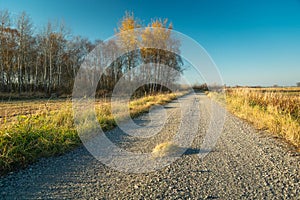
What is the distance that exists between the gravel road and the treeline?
57.3ft

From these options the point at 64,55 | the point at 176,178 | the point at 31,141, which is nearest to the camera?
the point at 176,178

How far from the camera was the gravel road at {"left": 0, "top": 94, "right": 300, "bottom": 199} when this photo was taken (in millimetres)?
2125

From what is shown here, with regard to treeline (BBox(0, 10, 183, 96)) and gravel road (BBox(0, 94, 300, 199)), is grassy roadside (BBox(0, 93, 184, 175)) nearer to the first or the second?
gravel road (BBox(0, 94, 300, 199))

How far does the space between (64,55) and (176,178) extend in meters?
34.1

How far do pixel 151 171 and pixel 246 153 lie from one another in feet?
7.35

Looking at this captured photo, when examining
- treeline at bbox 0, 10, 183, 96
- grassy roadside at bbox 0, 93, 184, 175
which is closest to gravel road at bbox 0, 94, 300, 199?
grassy roadside at bbox 0, 93, 184, 175

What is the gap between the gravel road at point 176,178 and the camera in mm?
2125

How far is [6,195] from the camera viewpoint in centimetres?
209

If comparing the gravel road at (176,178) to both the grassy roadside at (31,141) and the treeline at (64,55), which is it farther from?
the treeline at (64,55)

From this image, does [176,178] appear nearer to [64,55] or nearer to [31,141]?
[31,141]

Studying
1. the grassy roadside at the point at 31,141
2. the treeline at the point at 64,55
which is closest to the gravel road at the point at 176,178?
the grassy roadside at the point at 31,141

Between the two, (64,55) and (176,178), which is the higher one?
(64,55)

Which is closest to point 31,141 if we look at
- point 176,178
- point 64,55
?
point 176,178

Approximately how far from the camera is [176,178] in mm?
2516
